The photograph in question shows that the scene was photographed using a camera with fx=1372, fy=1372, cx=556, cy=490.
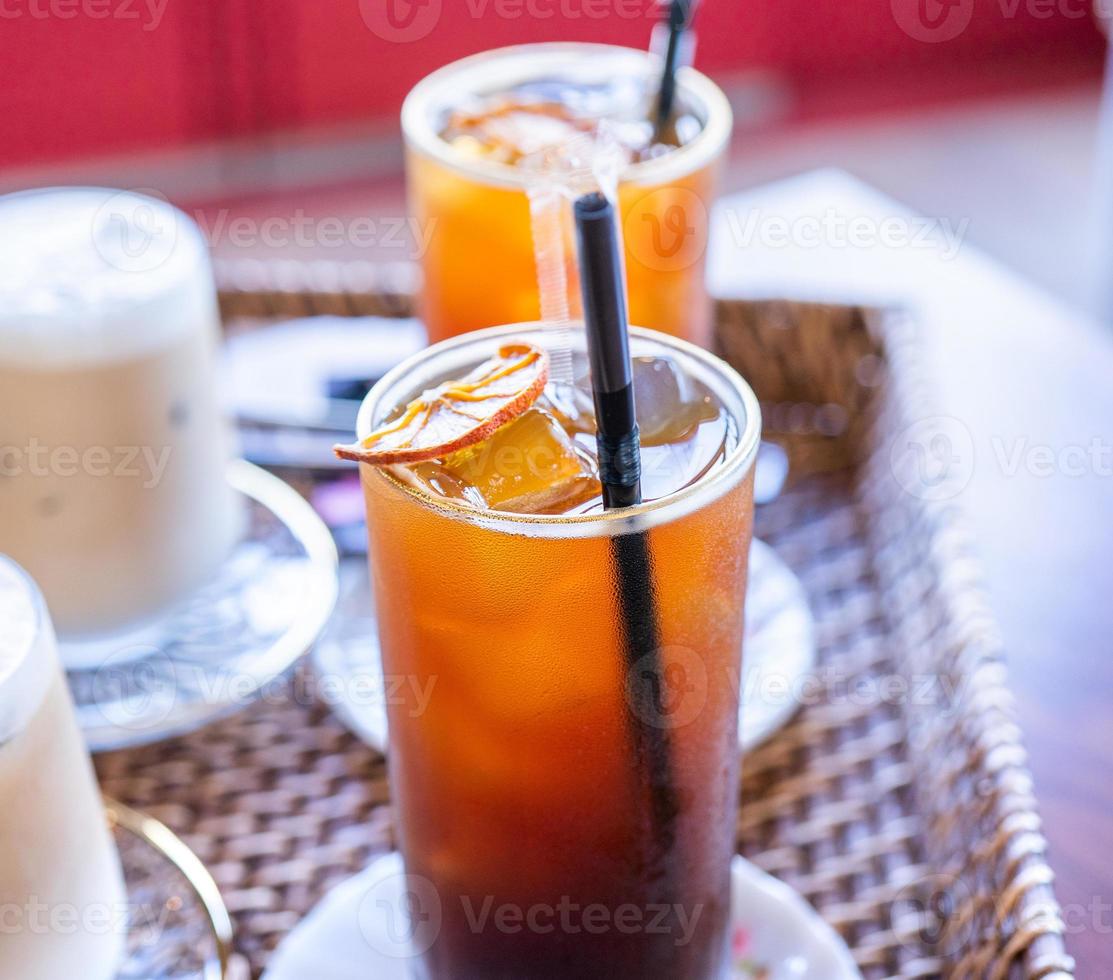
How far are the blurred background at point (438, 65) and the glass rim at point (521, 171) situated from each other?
178cm

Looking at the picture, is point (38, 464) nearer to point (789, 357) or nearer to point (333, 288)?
point (333, 288)

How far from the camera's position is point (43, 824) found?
0.63m

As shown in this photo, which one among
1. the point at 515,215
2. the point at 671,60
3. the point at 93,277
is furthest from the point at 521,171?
the point at 93,277

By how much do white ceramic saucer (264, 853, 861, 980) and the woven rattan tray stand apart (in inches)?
1.5

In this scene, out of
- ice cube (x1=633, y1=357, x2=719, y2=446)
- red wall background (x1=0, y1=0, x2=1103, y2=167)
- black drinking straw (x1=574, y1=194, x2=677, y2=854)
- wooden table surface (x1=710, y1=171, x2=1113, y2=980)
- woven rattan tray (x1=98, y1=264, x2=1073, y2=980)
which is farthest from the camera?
red wall background (x1=0, y1=0, x2=1103, y2=167)

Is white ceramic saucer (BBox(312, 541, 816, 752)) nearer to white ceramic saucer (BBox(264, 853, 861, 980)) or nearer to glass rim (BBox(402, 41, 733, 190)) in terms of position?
white ceramic saucer (BBox(264, 853, 861, 980))

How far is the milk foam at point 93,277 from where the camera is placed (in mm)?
854

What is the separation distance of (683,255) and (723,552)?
0.41 meters

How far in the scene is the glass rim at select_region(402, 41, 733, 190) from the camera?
868 millimetres

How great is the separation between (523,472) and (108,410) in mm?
424

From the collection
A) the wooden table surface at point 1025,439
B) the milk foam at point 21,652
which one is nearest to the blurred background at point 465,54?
Answer: the wooden table surface at point 1025,439

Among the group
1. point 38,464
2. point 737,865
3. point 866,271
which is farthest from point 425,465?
point 866,271

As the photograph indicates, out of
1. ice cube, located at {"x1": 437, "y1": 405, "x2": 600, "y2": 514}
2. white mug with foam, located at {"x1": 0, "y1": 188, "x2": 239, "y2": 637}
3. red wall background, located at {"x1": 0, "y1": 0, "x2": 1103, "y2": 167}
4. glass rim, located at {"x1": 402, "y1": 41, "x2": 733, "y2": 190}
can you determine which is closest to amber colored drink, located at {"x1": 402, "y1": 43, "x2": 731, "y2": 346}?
glass rim, located at {"x1": 402, "y1": 41, "x2": 733, "y2": 190}

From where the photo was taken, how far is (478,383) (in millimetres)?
572
